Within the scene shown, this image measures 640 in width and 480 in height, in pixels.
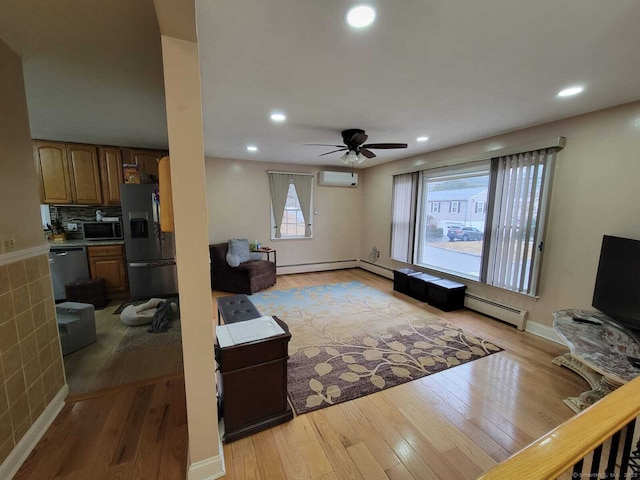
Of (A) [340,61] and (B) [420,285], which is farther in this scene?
(B) [420,285]

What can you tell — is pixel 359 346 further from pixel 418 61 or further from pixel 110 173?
pixel 110 173

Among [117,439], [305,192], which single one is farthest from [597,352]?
[305,192]

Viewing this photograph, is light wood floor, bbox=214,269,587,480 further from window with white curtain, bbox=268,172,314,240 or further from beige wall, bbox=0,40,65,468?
window with white curtain, bbox=268,172,314,240

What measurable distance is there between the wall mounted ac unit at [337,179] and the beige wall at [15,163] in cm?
453

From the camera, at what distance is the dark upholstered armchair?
14.8 ft

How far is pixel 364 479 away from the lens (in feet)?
4.76

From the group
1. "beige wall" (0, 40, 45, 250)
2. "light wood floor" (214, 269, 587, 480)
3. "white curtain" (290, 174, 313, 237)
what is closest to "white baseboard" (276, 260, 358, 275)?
"white curtain" (290, 174, 313, 237)

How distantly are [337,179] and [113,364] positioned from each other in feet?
15.9

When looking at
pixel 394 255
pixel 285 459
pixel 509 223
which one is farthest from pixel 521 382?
pixel 394 255

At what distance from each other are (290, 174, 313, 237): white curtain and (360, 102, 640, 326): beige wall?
138 inches

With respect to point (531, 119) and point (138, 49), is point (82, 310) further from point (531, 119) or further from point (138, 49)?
point (531, 119)

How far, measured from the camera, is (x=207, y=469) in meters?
1.42

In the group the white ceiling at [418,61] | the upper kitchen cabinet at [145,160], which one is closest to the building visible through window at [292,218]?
the upper kitchen cabinet at [145,160]

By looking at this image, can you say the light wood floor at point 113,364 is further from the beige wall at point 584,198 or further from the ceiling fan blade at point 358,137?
the beige wall at point 584,198
